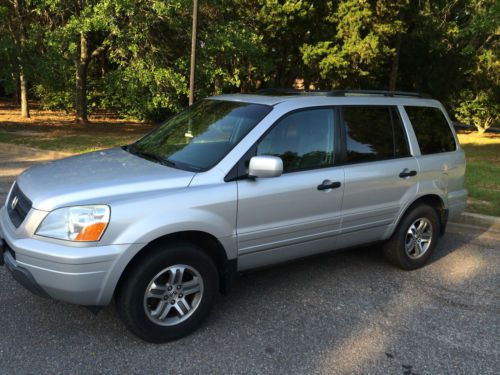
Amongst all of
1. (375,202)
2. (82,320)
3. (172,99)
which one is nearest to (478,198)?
(375,202)

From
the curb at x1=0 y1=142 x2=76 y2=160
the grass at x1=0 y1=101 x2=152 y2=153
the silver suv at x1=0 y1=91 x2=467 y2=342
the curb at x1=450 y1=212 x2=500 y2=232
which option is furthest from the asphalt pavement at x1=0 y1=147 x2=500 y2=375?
the grass at x1=0 y1=101 x2=152 y2=153

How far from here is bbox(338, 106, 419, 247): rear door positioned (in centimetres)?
424

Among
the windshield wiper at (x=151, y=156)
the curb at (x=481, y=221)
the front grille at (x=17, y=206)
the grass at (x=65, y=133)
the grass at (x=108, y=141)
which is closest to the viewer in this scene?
the front grille at (x=17, y=206)

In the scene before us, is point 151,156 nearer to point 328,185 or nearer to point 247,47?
point 328,185

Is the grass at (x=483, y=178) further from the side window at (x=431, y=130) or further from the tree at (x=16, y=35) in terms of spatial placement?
the tree at (x=16, y=35)

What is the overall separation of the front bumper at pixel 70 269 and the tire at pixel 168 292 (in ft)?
0.48

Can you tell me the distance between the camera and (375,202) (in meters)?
4.41

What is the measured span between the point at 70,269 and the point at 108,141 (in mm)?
11791

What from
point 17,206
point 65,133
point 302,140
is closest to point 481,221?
point 302,140

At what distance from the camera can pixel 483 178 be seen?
9977 mm

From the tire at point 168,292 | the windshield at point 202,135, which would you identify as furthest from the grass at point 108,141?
the tire at point 168,292

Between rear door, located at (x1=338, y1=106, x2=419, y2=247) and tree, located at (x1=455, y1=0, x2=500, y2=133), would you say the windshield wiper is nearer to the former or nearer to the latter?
rear door, located at (x1=338, y1=106, x2=419, y2=247)

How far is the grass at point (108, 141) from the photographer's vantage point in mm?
8398

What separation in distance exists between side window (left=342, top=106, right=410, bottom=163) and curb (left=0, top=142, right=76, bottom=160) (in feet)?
27.9
